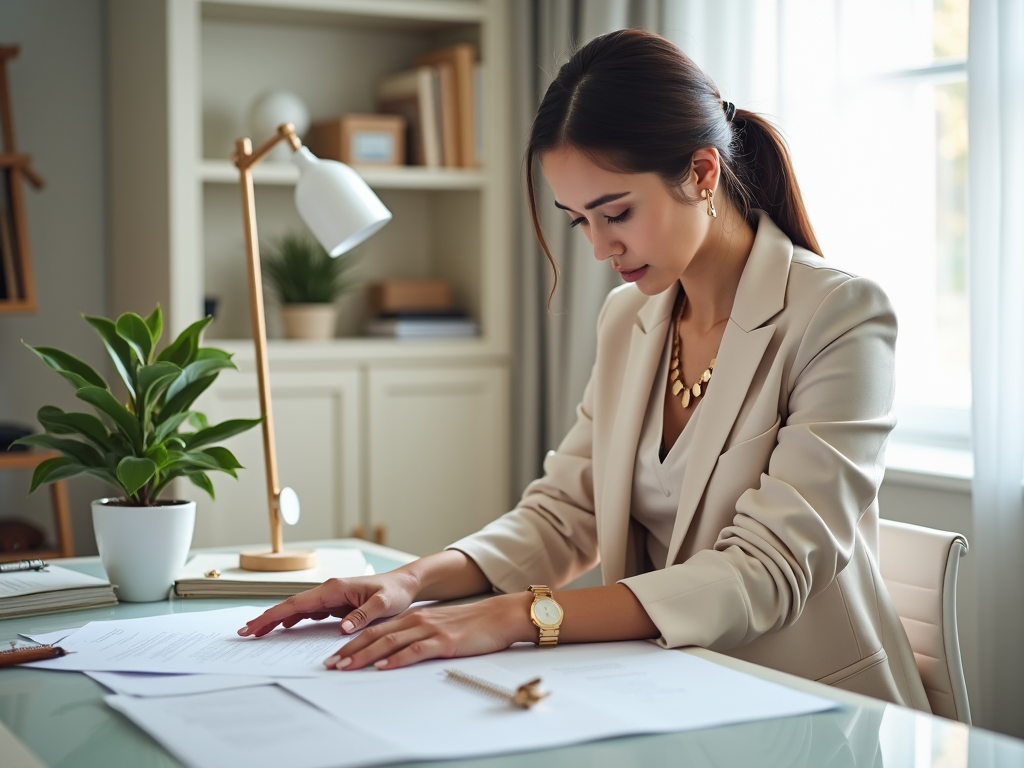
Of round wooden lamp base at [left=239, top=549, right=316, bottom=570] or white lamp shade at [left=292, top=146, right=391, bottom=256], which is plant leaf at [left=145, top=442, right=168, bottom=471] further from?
white lamp shade at [left=292, top=146, right=391, bottom=256]

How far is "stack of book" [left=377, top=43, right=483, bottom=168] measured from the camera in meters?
3.23

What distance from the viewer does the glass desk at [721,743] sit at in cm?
90

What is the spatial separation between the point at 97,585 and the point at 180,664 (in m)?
0.41

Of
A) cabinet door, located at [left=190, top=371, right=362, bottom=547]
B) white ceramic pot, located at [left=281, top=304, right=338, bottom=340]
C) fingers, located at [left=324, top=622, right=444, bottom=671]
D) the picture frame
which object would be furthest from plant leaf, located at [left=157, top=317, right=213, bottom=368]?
the picture frame

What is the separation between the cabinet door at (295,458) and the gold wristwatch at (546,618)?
1795 mm

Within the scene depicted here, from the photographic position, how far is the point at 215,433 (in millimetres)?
1628

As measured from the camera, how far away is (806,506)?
132 cm

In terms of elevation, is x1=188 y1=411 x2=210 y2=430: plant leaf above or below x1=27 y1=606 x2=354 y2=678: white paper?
above

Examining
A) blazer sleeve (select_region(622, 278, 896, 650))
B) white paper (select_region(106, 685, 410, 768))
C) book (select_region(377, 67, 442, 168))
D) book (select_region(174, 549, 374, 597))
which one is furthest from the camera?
book (select_region(377, 67, 442, 168))

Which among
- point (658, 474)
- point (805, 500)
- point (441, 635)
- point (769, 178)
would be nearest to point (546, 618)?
point (441, 635)

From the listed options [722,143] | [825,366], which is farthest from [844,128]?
[825,366]

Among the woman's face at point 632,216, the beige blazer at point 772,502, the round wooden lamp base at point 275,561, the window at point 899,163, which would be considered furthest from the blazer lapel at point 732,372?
the window at point 899,163

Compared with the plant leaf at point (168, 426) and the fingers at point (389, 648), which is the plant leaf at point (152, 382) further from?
the fingers at point (389, 648)

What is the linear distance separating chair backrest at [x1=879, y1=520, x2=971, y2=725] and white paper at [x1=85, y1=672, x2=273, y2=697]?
0.87 m
